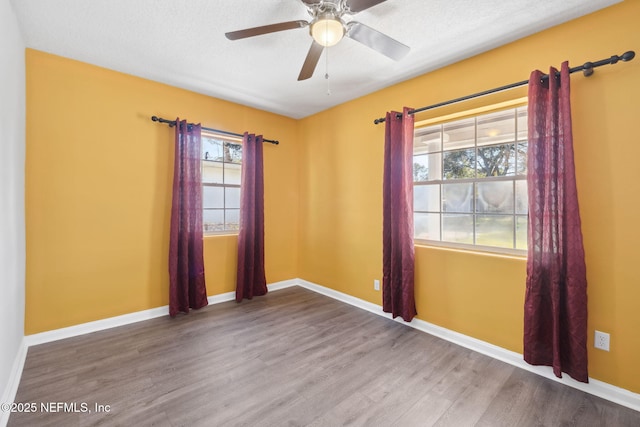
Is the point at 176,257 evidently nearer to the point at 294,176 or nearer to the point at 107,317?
the point at 107,317

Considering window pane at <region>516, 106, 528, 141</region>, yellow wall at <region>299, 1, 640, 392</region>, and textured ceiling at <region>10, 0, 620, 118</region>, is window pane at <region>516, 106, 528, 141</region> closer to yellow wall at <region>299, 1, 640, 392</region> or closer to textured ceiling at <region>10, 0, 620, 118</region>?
yellow wall at <region>299, 1, 640, 392</region>

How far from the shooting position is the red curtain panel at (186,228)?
3.08 m

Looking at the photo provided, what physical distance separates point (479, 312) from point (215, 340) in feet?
8.15

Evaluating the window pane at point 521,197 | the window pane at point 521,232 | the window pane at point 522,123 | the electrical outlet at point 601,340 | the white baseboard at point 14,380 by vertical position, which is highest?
the window pane at point 522,123

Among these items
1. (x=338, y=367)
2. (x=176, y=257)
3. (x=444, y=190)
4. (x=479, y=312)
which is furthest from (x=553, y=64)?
(x=176, y=257)

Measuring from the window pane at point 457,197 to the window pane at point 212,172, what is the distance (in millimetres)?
2826

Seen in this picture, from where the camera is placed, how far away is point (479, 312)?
2479 millimetres

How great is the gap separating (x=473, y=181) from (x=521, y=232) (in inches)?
23.5

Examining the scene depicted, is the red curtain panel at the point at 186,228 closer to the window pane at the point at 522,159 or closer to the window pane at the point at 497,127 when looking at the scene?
the window pane at the point at 497,127

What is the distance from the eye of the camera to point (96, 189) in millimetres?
2762

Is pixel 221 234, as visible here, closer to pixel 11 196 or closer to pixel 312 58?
pixel 11 196

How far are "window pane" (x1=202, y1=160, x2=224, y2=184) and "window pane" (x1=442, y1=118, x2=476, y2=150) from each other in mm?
2820

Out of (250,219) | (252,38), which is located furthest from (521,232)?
(250,219)

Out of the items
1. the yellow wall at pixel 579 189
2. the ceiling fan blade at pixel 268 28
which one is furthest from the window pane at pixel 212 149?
the ceiling fan blade at pixel 268 28
